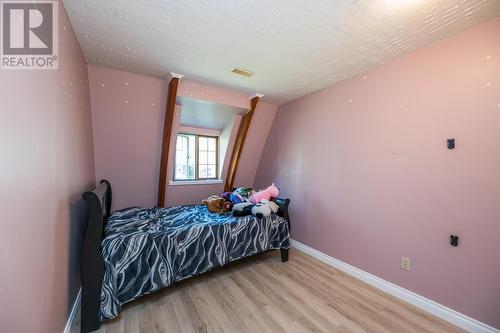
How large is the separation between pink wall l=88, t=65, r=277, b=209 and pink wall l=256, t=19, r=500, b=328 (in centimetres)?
161

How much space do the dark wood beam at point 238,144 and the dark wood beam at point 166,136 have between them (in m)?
1.16

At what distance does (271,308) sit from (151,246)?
1.25 metres

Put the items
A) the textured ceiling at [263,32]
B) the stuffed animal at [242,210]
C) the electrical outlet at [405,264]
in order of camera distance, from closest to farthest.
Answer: the textured ceiling at [263,32], the electrical outlet at [405,264], the stuffed animal at [242,210]

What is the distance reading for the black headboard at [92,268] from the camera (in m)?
1.62

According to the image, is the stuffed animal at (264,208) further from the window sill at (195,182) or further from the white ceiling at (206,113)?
the white ceiling at (206,113)

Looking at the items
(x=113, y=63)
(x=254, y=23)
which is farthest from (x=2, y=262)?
(x=113, y=63)

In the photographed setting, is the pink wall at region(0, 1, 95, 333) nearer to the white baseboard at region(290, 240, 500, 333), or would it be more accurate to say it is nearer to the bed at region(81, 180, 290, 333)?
the bed at region(81, 180, 290, 333)

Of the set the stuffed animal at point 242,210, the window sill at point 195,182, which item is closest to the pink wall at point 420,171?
the stuffed animal at point 242,210

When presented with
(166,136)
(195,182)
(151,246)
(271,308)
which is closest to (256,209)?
(271,308)

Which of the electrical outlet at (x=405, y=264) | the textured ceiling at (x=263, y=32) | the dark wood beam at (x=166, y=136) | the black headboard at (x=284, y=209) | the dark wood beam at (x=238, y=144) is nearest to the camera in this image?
the textured ceiling at (x=263, y=32)

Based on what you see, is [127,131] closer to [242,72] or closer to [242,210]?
[242,72]

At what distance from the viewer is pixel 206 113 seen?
3592 mm
